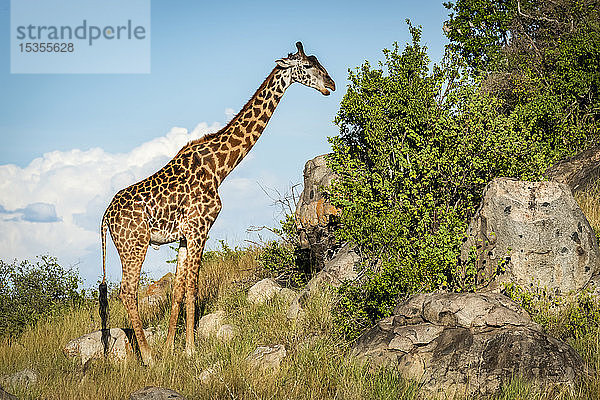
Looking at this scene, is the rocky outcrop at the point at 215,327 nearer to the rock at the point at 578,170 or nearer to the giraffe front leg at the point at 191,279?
the giraffe front leg at the point at 191,279

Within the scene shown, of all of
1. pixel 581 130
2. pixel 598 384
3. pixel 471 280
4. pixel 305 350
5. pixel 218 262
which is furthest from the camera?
pixel 581 130

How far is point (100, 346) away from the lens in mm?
11219

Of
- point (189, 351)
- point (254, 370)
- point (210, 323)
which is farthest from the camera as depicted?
point (210, 323)

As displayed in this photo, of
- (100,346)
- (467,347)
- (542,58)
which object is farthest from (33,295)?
(542,58)

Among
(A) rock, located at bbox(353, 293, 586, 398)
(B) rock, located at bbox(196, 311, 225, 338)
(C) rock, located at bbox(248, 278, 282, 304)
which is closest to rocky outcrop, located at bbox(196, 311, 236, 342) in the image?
(B) rock, located at bbox(196, 311, 225, 338)

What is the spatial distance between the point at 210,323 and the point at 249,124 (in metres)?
3.74

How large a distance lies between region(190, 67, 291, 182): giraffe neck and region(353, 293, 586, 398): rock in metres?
3.92

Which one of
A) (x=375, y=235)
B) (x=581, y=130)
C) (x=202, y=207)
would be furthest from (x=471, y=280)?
(x=581, y=130)

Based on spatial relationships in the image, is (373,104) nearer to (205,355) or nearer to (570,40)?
(205,355)

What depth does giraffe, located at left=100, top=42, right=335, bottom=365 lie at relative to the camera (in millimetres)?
10219

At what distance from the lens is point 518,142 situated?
1148 cm

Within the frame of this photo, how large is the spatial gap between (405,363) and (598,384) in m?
2.31

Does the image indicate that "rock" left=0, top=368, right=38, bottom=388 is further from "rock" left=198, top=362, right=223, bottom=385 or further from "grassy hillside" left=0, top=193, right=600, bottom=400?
"rock" left=198, top=362, right=223, bottom=385

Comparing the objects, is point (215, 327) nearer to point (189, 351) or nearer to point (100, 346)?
point (189, 351)
